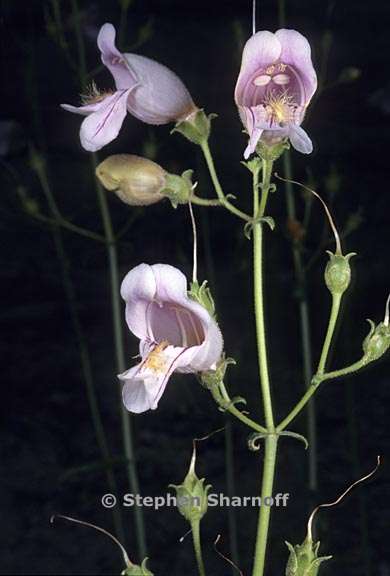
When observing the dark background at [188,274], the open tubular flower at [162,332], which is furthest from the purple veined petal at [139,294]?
the dark background at [188,274]

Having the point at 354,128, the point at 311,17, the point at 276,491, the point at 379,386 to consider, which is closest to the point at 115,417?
the point at 276,491

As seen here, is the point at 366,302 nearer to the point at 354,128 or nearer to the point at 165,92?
the point at 354,128

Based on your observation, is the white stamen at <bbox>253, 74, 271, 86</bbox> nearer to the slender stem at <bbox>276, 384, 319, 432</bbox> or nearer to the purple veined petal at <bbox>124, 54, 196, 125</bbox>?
the purple veined petal at <bbox>124, 54, 196, 125</bbox>

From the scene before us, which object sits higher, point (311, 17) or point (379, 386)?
point (311, 17)

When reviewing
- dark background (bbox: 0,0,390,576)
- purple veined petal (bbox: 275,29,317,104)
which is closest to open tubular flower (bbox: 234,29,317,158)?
purple veined petal (bbox: 275,29,317,104)

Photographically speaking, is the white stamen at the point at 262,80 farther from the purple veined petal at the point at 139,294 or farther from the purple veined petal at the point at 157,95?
the purple veined petal at the point at 139,294

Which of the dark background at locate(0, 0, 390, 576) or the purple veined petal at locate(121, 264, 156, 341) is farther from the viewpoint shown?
the dark background at locate(0, 0, 390, 576)

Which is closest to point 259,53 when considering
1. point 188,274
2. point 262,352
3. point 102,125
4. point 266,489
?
point 102,125
